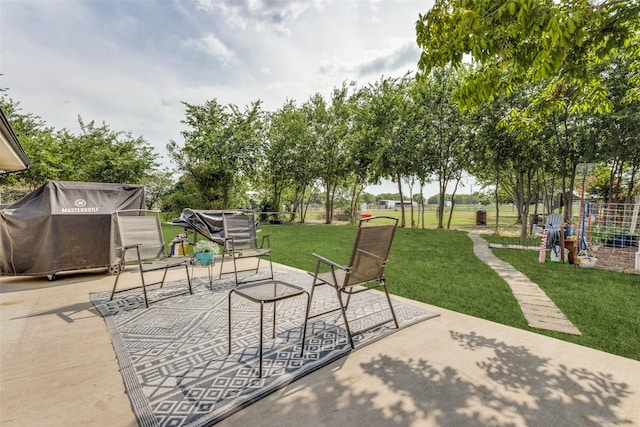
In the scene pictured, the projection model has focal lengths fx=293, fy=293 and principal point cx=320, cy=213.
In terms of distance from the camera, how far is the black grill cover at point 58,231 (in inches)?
190

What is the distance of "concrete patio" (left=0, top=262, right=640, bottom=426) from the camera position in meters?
1.72

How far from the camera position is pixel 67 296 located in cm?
412

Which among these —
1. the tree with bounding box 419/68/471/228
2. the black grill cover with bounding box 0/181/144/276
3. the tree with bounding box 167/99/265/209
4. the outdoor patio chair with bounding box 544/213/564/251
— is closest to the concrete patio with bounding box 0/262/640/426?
the black grill cover with bounding box 0/181/144/276

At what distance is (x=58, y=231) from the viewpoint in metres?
4.92

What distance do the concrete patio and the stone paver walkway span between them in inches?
18.6

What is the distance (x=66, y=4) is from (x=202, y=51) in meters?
3.38

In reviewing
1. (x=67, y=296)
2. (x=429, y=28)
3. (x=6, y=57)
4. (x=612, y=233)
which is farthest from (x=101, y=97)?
(x=612, y=233)

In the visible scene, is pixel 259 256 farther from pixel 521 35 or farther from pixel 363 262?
pixel 521 35

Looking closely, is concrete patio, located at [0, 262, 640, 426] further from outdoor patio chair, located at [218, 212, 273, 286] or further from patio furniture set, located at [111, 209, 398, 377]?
outdoor patio chair, located at [218, 212, 273, 286]

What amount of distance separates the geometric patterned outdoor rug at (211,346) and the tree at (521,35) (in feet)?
8.75

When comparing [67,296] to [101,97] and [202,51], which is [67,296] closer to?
[202,51]

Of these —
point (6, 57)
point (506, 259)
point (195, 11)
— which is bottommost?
point (506, 259)

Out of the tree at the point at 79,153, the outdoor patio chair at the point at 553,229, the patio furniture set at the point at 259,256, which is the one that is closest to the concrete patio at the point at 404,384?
the patio furniture set at the point at 259,256

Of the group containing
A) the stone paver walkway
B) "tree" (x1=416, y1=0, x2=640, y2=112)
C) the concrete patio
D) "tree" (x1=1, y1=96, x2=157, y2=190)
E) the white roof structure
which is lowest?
the stone paver walkway
